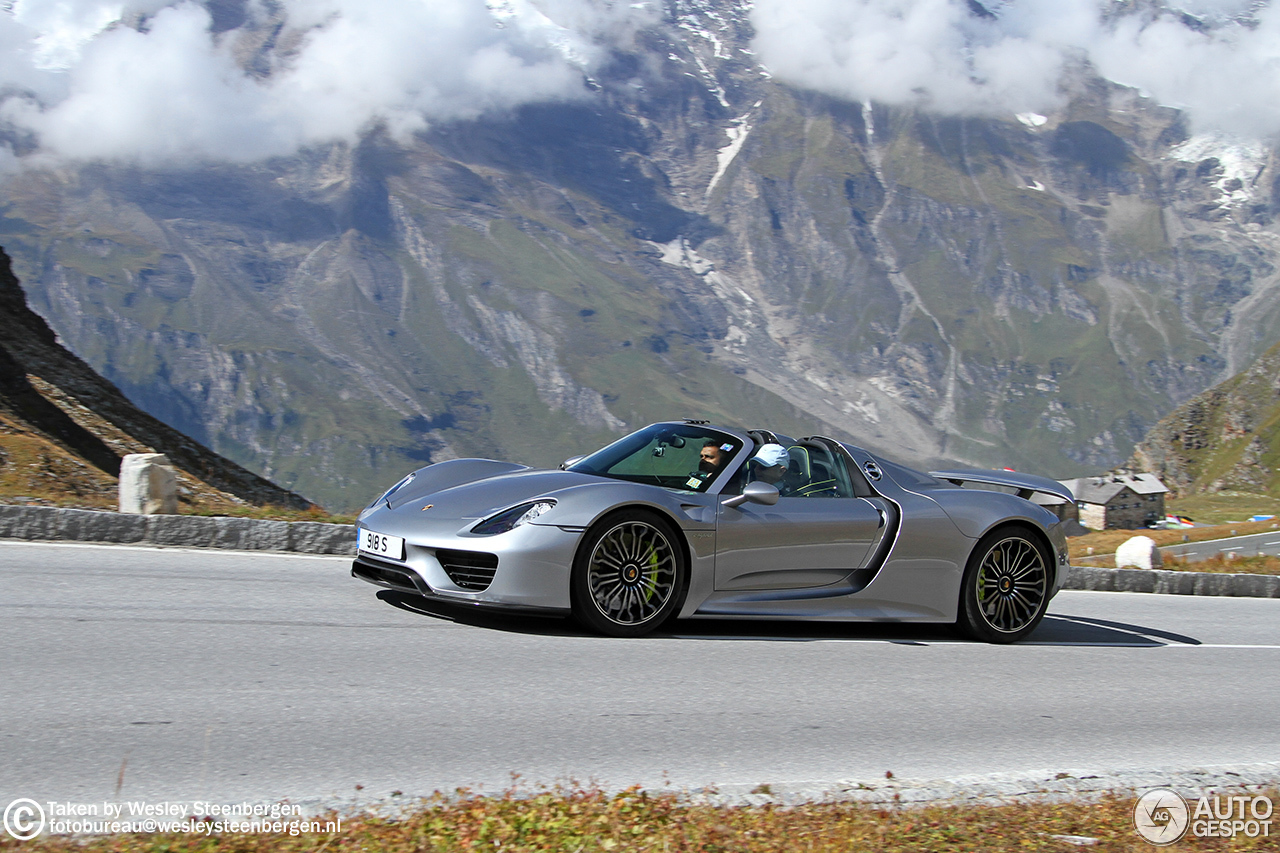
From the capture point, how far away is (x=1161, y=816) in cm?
458

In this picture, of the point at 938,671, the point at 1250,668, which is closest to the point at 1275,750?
the point at 938,671

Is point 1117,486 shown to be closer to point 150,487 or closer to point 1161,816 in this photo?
point 150,487

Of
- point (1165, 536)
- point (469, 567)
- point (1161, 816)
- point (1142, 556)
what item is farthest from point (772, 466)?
point (1165, 536)

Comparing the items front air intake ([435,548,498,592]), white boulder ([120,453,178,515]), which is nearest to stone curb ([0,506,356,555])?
white boulder ([120,453,178,515])

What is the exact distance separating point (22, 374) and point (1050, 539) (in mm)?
16821

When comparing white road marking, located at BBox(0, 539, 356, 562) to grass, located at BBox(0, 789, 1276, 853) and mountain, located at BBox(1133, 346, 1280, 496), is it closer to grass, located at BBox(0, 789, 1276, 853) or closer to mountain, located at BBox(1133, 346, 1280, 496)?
grass, located at BBox(0, 789, 1276, 853)

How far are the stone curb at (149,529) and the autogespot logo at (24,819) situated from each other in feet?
19.4

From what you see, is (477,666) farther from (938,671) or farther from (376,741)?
(938,671)

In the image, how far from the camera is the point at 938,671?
704 cm

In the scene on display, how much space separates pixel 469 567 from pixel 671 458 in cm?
168

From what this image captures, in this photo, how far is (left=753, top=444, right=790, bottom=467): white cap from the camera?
7.49 meters

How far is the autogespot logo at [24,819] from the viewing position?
3373 mm

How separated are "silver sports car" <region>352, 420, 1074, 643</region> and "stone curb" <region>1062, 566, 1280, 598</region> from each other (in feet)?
15.4

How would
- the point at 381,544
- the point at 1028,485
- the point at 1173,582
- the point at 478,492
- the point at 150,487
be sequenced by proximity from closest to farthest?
the point at 381,544 < the point at 478,492 < the point at 1028,485 < the point at 150,487 < the point at 1173,582
